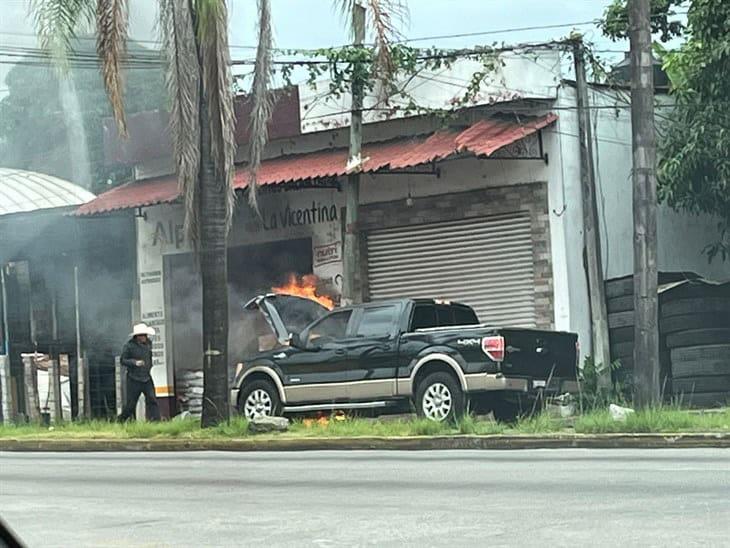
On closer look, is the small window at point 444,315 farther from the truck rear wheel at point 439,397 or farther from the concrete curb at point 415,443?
the concrete curb at point 415,443

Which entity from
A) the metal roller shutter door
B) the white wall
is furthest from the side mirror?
the white wall

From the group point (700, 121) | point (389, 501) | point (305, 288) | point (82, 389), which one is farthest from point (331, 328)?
point (389, 501)

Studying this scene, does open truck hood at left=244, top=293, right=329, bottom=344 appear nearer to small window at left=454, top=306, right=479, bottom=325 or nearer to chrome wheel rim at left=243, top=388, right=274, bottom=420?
chrome wheel rim at left=243, top=388, right=274, bottom=420

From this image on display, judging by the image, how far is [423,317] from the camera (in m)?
18.6

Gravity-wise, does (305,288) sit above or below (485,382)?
above

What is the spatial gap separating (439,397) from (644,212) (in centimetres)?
353

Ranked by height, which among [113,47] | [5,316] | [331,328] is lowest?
[331,328]

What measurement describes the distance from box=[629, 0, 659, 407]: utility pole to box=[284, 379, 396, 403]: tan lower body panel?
3.39 metres

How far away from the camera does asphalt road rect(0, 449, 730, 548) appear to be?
8.14m

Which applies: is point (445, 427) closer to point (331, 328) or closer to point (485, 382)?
point (485, 382)

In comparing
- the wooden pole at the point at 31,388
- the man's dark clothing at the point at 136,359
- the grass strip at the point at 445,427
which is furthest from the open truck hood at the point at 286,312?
the wooden pole at the point at 31,388

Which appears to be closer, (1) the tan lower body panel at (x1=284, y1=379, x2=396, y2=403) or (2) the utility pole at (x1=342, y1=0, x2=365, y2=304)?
(1) the tan lower body panel at (x1=284, y1=379, x2=396, y2=403)

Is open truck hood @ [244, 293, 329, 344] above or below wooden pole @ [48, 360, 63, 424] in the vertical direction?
above

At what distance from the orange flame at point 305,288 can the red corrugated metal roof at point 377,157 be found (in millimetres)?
2092
